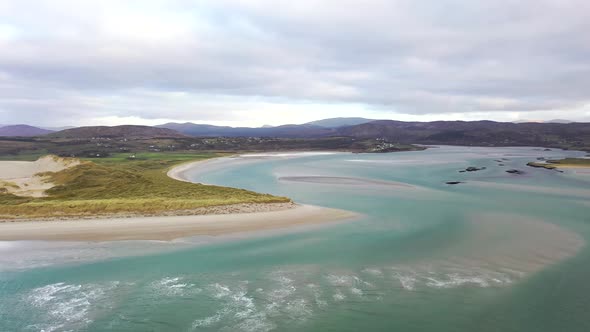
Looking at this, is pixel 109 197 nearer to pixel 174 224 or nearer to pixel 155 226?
pixel 155 226

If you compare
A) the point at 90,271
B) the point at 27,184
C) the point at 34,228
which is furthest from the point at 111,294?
the point at 27,184

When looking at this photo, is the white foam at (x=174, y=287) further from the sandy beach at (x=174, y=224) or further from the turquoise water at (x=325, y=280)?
the sandy beach at (x=174, y=224)

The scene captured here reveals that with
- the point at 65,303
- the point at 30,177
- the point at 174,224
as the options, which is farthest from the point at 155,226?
the point at 30,177

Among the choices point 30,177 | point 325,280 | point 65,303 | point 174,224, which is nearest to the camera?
point 65,303

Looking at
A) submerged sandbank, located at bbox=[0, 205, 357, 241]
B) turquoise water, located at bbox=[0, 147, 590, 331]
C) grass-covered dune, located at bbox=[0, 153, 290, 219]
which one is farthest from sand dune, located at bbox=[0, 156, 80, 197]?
turquoise water, located at bbox=[0, 147, 590, 331]

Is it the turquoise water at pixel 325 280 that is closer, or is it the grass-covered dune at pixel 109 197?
the turquoise water at pixel 325 280

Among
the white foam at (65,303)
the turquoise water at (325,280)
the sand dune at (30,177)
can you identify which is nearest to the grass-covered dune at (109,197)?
the sand dune at (30,177)
